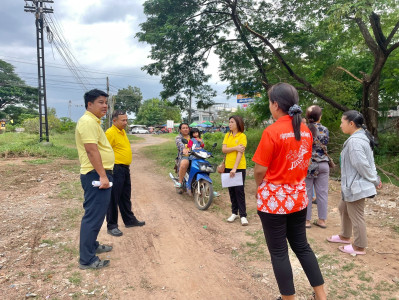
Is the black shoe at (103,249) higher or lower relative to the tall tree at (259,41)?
lower

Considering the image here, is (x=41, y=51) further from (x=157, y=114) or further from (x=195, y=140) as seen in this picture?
(x=157, y=114)

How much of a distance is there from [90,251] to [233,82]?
9605 millimetres

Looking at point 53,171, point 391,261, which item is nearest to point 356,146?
point 391,261

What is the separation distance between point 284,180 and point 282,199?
0.14m

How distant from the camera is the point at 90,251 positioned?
300cm

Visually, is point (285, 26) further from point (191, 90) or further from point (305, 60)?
point (191, 90)

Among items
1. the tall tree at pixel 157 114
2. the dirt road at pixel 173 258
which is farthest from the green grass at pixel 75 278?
the tall tree at pixel 157 114

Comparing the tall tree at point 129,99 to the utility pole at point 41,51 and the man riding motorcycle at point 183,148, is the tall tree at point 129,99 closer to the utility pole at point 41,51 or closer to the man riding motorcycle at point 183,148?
the utility pole at point 41,51

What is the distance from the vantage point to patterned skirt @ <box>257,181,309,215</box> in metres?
2.02

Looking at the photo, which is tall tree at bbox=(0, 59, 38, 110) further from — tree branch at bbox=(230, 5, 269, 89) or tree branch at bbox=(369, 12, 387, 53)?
tree branch at bbox=(369, 12, 387, 53)

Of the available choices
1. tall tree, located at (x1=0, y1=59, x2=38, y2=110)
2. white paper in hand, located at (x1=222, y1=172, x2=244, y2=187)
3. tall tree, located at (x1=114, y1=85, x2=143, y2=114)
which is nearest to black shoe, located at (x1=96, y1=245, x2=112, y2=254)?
white paper in hand, located at (x1=222, y1=172, x2=244, y2=187)

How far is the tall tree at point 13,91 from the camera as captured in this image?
40594 mm

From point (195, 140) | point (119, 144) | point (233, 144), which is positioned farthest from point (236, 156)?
point (119, 144)

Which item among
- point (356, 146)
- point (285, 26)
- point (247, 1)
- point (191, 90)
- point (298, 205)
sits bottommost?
point (298, 205)
